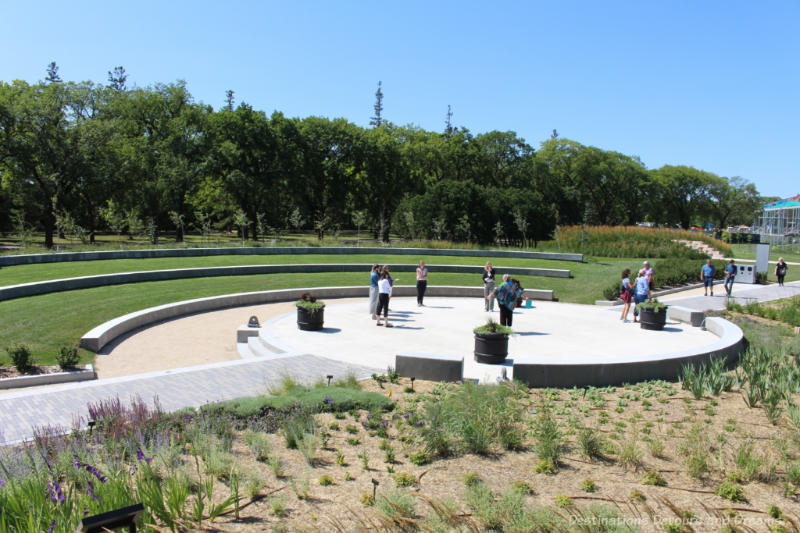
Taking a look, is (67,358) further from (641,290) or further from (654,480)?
(641,290)

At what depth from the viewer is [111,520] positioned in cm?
362

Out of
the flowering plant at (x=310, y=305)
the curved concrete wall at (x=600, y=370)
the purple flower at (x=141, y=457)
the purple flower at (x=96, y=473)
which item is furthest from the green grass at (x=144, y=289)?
the curved concrete wall at (x=600, y=370)

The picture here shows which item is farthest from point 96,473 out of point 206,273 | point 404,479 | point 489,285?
point 206,273

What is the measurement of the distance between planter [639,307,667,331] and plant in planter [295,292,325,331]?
362 inches

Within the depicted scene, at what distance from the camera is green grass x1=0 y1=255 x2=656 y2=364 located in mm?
13719

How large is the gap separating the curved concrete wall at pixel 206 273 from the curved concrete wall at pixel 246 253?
201 inches

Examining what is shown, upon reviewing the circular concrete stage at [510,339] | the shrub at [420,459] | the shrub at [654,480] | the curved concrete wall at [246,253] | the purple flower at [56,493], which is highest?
the curved concrete wall at [246,253]

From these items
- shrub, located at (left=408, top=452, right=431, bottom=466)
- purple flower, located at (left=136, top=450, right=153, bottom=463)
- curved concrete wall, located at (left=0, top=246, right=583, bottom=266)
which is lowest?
shrub, located at (left=408, top=452, right=431, bottom=466)

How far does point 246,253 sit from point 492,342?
22.6m

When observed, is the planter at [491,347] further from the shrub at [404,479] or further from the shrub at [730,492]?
the shrub at [730,492]

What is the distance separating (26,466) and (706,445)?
7.19 metres

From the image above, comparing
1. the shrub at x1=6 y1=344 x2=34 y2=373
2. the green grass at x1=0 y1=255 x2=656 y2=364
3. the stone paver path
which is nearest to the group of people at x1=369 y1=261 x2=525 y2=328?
the stone paver path

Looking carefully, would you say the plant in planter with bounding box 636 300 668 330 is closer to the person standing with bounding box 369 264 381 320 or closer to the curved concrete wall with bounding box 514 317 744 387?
the curved concrete wall with bounding box 514 317 744 387

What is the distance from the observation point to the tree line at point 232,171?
38562 mm
